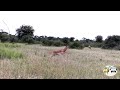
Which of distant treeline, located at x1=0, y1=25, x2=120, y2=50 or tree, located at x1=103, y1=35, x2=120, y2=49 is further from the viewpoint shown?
tree, located at x1=103, y1=35, x2=120, y2=49

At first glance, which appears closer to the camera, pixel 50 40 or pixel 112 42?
pixel 50 40

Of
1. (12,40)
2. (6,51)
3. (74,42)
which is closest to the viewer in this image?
(6,51)

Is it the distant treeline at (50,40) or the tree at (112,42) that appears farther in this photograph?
the tree at (112,42)

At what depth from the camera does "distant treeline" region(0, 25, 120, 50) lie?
11194mm

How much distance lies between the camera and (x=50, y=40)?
1709 centimetres

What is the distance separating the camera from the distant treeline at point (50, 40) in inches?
441
